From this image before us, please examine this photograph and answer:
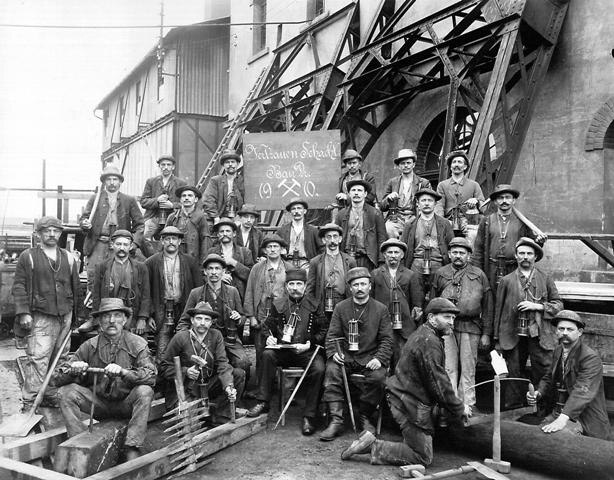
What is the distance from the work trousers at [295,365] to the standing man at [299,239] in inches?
50.4

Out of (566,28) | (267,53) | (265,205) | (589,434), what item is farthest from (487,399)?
(267,53)

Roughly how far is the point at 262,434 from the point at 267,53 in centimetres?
1280

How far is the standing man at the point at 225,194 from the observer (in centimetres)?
825

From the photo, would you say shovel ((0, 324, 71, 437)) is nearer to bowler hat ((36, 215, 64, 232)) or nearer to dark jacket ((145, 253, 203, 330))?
dark jacket ((145, 253, 203, 330))

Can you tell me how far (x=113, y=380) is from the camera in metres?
5.12

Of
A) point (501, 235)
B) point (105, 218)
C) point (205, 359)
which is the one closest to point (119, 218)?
point (105, 218)

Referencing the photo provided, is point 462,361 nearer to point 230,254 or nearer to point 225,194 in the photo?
point 230,254

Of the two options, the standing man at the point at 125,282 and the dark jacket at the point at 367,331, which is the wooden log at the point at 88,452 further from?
the dark jacket at the point at 367,331

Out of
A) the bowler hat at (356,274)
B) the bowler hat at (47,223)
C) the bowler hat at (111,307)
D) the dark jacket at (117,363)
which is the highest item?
the bowler hat at (47,223)

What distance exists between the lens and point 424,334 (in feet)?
16.6

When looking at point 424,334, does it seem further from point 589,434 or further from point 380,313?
point 589,434

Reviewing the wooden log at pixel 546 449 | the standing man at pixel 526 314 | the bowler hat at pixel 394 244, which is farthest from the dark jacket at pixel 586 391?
the bowler hat at pixel 394 244

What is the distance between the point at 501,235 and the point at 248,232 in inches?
127

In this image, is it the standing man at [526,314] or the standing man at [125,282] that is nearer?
the standing man at [526,314]
